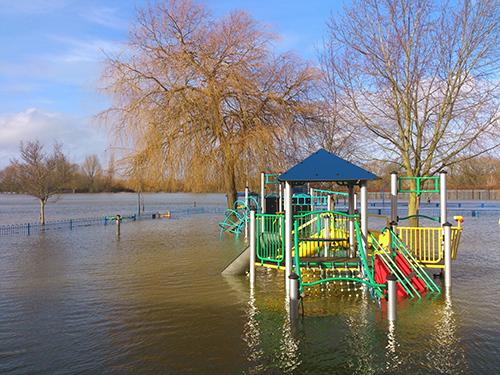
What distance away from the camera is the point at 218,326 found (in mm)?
7754

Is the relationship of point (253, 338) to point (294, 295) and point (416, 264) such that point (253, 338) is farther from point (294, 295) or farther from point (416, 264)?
point (416, 264)

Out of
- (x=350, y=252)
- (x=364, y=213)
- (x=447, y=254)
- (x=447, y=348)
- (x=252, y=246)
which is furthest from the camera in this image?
(x=252, y=246)

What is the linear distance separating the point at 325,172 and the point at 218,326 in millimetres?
3922

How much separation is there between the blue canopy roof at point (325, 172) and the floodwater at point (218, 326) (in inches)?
99.9

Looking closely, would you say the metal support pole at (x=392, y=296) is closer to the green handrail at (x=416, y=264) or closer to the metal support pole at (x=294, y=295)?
the metal support pole at (x=294, y=295)

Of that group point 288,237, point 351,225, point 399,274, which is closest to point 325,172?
point 288,237

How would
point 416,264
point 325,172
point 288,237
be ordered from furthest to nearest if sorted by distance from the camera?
point 416,264, point 288,237, point 325,172

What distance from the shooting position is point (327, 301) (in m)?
9.41

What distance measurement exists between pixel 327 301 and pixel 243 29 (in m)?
15.8

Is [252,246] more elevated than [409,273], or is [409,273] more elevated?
[252,246]


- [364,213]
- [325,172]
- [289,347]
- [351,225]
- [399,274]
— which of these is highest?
[325,172]

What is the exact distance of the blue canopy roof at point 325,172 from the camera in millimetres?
9461

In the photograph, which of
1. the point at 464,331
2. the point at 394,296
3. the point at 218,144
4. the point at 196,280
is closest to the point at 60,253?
the point at 196,280

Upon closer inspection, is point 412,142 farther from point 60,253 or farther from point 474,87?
point 60,253
